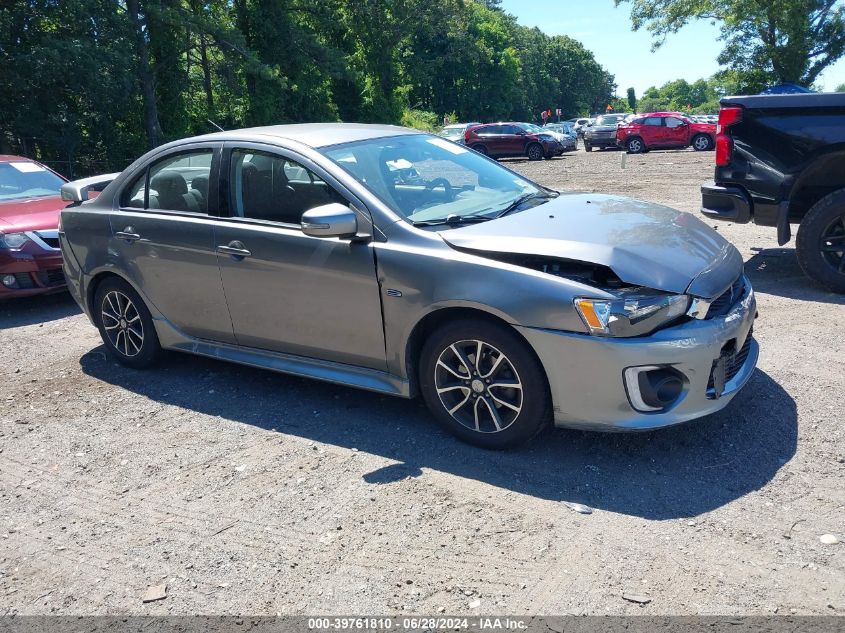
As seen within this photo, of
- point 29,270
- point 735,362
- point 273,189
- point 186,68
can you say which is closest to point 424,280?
point 273,189

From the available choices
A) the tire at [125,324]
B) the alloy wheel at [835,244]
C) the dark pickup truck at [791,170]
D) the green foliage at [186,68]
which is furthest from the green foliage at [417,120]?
the tire at [125,324]

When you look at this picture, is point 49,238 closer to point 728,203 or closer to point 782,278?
point 728,203

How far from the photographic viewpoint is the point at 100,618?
2.97 meters

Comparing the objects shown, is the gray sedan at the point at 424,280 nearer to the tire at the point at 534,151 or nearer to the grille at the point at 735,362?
the grille at the point at 735,362

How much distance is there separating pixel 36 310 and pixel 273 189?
15.5 ft

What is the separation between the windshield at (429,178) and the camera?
4.41m

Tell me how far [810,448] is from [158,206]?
4443mm

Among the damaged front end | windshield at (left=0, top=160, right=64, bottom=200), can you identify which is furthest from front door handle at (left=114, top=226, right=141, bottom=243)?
windshield at (left=0, top=160, right=64, bottom=200)

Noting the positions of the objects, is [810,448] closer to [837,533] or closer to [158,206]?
[837,533]

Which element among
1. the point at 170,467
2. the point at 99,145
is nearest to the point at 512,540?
the point at 170,467

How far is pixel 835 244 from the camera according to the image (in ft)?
21.5

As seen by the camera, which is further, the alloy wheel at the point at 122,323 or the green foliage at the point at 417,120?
the green foliage at the point at 417,120

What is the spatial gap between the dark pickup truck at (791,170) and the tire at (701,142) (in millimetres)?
25803

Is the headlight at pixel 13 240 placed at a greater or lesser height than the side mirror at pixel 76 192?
lesser
